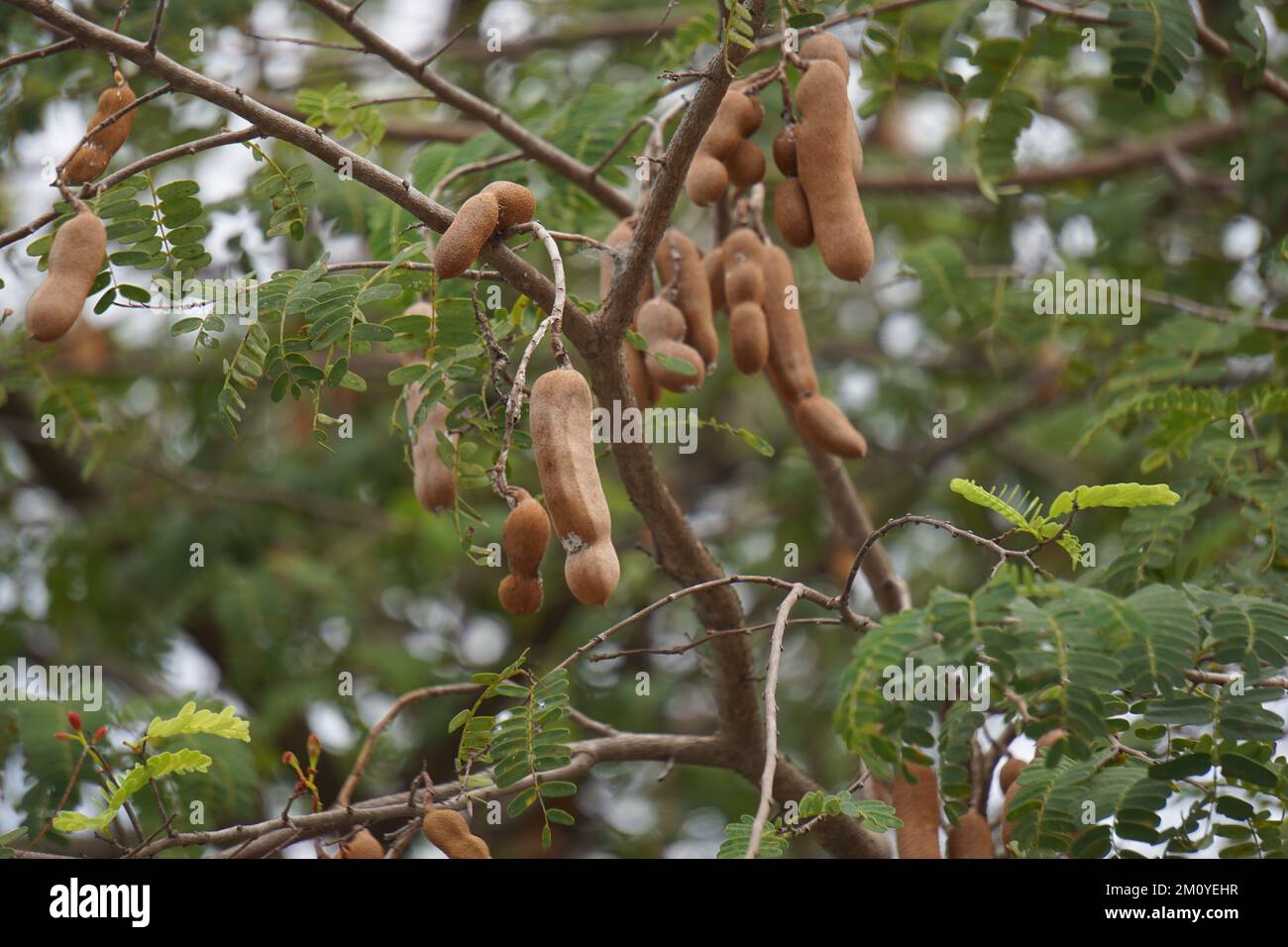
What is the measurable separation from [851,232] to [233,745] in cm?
166

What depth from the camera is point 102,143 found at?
1888 millimetres

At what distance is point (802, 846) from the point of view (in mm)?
4906

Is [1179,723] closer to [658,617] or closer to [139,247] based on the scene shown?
[139,247]

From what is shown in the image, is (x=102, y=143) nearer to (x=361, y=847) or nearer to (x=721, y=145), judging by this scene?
(x=721, y=145)

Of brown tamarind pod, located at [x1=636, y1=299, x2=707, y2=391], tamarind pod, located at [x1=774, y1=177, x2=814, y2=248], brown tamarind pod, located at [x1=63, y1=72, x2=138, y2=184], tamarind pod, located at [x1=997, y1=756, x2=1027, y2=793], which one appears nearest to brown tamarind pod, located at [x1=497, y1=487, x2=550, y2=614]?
brown tamarind pod, located at [x1=636, y1=299, x2=707, y2=391]

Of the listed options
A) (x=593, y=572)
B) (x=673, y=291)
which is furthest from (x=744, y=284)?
(x=593, y=572)

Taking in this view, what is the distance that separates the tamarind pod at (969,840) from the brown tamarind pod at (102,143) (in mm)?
1602

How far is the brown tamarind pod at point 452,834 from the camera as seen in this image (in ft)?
6.54

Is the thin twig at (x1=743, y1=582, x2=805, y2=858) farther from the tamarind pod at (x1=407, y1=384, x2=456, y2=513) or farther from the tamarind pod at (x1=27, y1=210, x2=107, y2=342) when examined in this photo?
the tamarind pod at (x1=27, y1=210, x2=107, y2=342)

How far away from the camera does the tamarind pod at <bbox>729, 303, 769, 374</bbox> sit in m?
2.24

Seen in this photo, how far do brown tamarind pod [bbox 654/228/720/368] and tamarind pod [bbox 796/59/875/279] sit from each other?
0.23 m

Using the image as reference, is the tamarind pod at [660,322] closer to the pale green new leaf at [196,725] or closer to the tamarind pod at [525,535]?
the tamarind pod at [525,535]

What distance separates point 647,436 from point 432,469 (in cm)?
34
